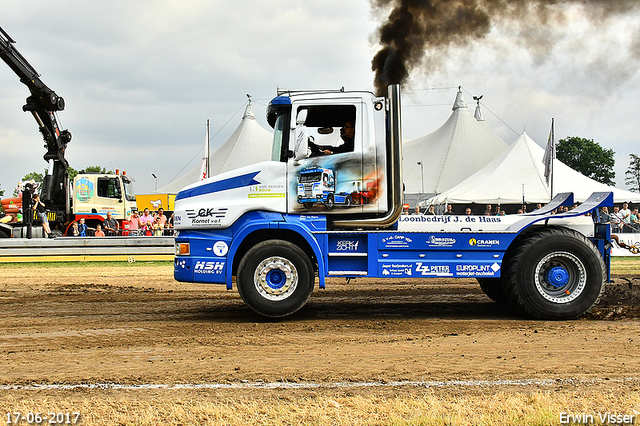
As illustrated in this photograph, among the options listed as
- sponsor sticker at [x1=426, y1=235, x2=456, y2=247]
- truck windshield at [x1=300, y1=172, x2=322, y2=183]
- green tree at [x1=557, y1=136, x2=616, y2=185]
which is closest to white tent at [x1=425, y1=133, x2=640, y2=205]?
sponsor sticker at [x1=426, y1=235, x2=456, y2=247]

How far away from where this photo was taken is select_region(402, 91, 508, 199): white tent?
109 ft

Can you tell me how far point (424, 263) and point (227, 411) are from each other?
425cm

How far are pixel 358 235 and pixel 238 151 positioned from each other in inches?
1190

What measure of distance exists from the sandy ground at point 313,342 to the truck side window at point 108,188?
11.8m

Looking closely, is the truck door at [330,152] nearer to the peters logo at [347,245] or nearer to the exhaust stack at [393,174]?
the exhaust stack at [393,174]

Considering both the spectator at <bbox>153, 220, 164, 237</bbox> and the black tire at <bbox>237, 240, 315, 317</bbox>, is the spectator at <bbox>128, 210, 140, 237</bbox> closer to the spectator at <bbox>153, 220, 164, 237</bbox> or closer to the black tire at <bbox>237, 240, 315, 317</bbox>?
the spectator at <bbox>153, 220, 164, 237</bbox>

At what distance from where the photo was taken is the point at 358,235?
7641 millimetres

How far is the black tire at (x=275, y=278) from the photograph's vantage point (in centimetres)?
736

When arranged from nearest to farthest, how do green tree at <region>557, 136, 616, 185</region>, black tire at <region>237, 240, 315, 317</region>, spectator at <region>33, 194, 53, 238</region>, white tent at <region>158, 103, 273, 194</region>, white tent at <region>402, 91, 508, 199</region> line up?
black tire at <region>237, 240, 315, 317</region> → spectator at <region>33, 194, 53, 238</region> → white tent at <region>402, 91, 508, 199</region> → white tent at <region>158, 103, 273, 194</region> → green tree at <region>557, 136, 616, 185</region>

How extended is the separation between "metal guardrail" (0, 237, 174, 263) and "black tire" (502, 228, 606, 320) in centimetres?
1208

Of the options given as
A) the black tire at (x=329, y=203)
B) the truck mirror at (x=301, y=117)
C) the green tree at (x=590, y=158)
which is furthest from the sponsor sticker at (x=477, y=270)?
the green tree at (x=590, y=158)

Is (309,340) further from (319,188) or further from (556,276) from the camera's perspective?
(556,276)

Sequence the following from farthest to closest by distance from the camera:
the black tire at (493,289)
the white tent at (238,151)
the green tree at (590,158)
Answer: the green tree at (590,158) < the white tent at (238,151) < the black tire at (493,289)

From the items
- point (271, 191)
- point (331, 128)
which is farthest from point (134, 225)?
point (331, 128)
